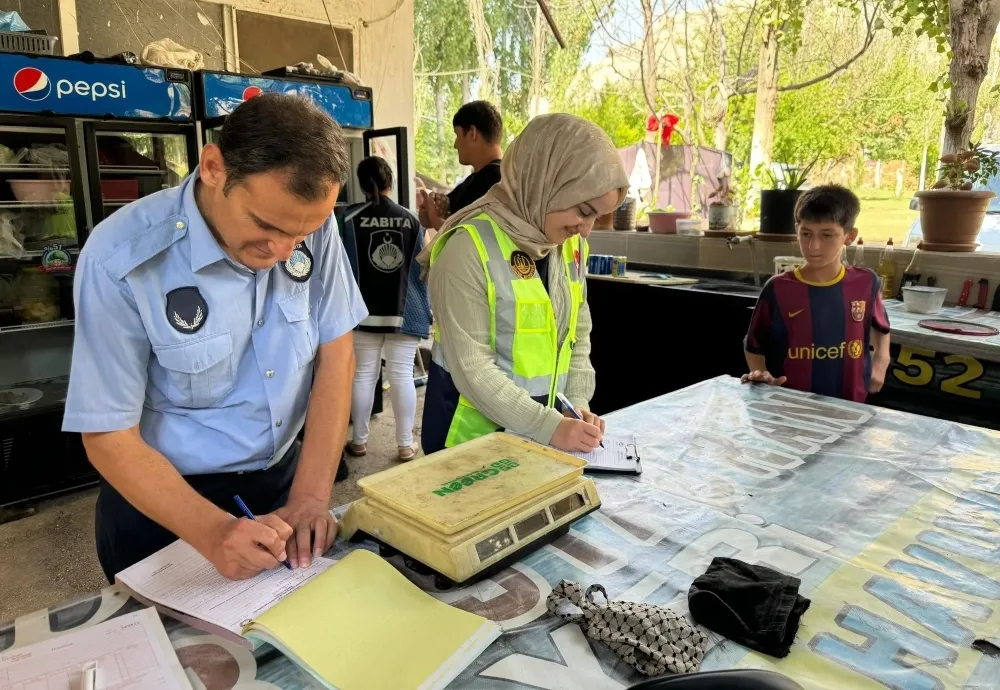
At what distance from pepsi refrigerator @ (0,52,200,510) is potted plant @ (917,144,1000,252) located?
3.86 meters

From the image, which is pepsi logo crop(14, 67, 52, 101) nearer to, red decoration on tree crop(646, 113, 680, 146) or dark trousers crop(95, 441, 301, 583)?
dark trousers crop(95, 441, 301, 583)

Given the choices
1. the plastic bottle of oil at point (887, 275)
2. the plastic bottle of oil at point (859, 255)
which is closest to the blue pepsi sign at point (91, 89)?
the plastic bottle of oil at point (859, 255)

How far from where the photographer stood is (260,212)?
97 cm

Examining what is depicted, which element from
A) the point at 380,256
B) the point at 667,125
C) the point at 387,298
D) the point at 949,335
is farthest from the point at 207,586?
the point at 667,125

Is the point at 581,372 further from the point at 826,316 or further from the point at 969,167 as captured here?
the point at 969,167

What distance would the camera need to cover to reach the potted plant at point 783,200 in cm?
362

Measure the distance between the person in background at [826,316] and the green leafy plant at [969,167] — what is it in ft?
3.97

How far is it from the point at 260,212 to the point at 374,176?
9.12 ft

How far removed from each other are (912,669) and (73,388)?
3.97ft

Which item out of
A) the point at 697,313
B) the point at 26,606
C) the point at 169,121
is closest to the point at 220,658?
the point at 26,606

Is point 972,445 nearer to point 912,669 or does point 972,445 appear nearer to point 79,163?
point 912,669

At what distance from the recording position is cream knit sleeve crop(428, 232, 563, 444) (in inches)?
56.9

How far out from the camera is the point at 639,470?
1.39 metres

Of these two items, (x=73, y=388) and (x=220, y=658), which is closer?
(x=220, y=658)
